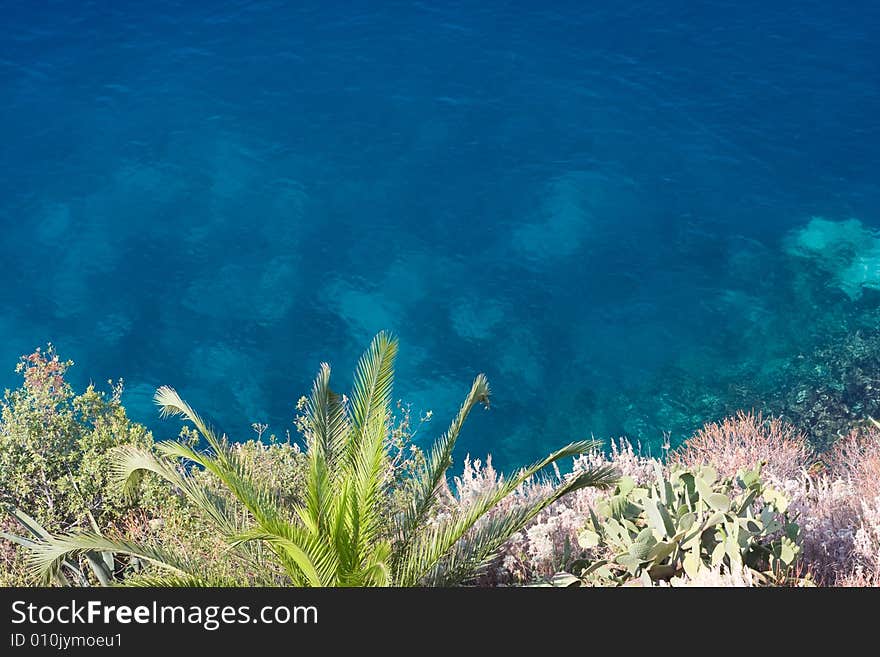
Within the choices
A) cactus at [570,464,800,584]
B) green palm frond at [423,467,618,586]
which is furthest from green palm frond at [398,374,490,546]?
cactus at [570,464,800,584]

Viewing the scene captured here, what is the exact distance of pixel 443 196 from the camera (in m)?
24.0

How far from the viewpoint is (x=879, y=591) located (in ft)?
25.2

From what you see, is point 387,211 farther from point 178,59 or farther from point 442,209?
point 178,59

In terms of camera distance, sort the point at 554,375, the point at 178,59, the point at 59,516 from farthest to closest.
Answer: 1. the point at 178,59
2. the point at 554,375
3. the point at 59,516

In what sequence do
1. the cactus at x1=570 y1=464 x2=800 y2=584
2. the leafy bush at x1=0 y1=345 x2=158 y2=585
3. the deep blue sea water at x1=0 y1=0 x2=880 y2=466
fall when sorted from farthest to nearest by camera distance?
the deep blue sea water at x1=0 y1=0 x2=880 y2=466 → the leafy bush at x1=0 y1=345 x2=158 y2=585 → the cactus at x1=570 y1=464 x2=800 y2=584

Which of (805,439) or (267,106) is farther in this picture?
(267,106)

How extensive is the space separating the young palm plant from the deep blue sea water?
10016 millimetres

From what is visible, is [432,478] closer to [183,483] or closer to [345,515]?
[345,515]

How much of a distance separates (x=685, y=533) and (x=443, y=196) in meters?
16.4

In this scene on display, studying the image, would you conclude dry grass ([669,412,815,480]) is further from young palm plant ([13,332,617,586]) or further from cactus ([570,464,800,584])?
young palm plant ([13,332,617,586])

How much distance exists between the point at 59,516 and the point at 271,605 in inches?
242

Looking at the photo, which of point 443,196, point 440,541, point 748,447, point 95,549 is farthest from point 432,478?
point 443,196

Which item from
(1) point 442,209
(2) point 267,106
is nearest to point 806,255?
(1) point 442,209

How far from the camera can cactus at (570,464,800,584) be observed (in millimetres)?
8648
